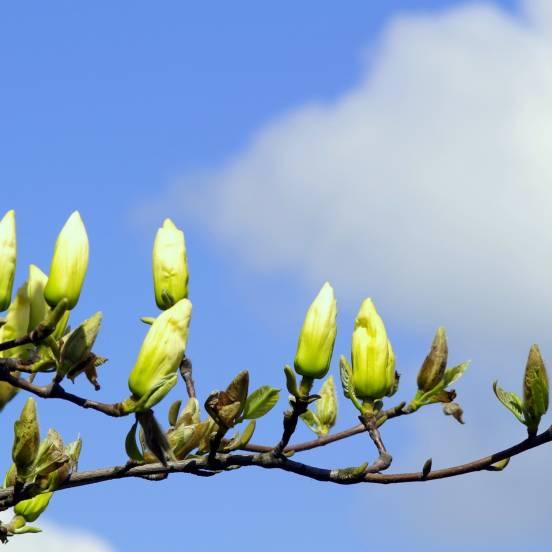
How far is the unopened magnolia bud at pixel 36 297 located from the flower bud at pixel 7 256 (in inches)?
3.9

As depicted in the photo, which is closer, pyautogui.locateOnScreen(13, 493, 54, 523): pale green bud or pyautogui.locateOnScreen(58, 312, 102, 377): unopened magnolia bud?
pyautogui.locateOnScreen(58, 312, 102, 377): unopened magnolia bud

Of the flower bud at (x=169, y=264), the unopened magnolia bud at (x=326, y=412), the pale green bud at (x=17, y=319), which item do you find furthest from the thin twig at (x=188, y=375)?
the pale green bud at (x=17, y=319)

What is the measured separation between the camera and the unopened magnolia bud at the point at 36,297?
8.96ft

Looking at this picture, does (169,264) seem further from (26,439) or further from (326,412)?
(326,412)

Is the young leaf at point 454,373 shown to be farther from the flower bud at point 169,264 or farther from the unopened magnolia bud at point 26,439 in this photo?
the unopened magnolia bud at point 26,439

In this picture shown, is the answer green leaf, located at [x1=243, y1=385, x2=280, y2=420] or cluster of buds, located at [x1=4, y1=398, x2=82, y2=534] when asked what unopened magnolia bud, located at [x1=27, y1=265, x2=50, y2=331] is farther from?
green leaf, located at [x1=243, y1=385, x2=280, y2=420]

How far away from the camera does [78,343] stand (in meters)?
2.60

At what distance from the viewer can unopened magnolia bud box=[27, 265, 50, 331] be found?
2730mm

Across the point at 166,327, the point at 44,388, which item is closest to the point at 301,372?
the point at 166,327

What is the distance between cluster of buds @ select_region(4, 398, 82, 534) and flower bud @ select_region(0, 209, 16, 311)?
277 mm

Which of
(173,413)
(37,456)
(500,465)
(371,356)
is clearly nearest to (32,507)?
(173,413)

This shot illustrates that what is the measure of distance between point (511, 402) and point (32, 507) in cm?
157

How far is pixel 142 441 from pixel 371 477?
0.64 metres

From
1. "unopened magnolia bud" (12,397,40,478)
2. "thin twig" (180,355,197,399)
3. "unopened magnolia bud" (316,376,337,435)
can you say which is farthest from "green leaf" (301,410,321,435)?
"unopened magnolia bud" (12,397,40,478)
